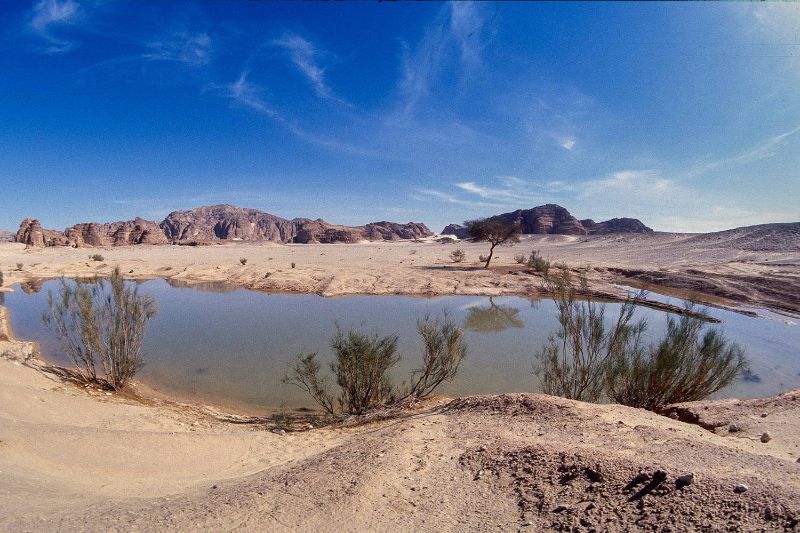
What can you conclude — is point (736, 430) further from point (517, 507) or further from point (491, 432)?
point (517, 507)

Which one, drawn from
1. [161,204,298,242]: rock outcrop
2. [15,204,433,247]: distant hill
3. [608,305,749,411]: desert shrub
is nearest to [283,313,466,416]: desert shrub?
[608,305,749,411]: desert shrub

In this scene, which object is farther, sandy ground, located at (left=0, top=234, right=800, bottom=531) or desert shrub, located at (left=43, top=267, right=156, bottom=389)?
desert shrub, located at (left=43, top=267, right=156, bottom=389)

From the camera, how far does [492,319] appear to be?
18078 mm

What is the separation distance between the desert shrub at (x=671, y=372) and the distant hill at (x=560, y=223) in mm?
93780

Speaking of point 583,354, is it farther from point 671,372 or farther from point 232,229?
point 232,229

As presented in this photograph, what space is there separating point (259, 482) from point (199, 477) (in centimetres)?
122

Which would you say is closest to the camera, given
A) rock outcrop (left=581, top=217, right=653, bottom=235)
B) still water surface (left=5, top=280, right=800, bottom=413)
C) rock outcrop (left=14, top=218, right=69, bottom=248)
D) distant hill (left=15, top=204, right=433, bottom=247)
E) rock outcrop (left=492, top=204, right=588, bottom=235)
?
still water surface (left=5, top=280, right=800, bottom=413)

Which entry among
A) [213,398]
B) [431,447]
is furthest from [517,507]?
[213,398]

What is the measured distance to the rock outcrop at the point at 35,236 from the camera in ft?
241

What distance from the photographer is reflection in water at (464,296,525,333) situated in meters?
16.4

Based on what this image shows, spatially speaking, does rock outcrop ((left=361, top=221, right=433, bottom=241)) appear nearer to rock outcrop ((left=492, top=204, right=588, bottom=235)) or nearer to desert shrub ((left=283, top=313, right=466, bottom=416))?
rock outcrop ((left=492, top=204, right=588, bottom=235))

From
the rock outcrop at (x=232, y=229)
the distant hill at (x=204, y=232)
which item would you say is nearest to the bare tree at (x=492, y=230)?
the distant hill at (x=204, y=232)

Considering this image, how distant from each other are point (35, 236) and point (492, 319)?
95853mm

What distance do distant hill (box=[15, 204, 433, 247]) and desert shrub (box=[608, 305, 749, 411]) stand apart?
3707 inches
